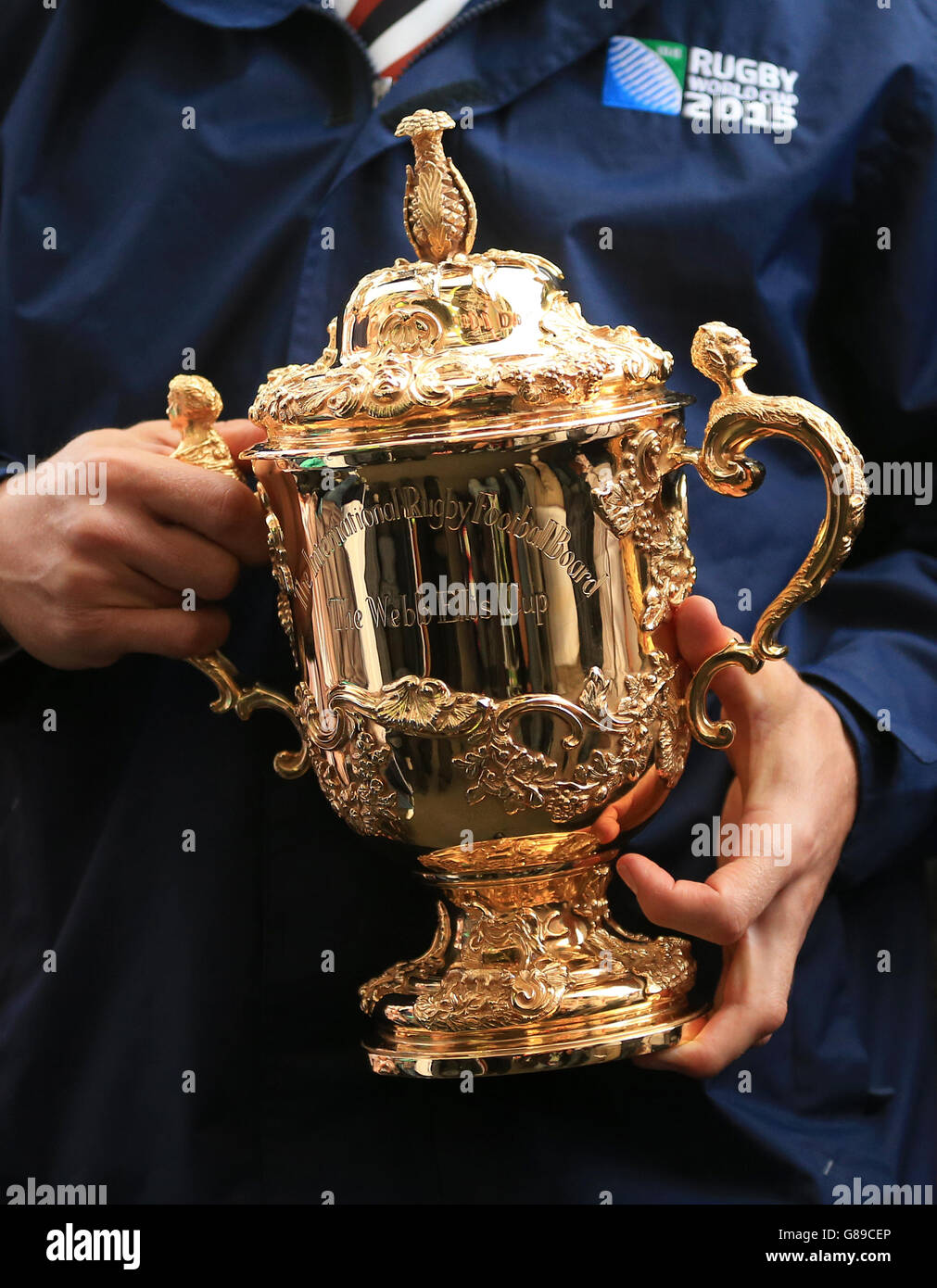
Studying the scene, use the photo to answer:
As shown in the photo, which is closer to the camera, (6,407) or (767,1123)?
(767,1123)

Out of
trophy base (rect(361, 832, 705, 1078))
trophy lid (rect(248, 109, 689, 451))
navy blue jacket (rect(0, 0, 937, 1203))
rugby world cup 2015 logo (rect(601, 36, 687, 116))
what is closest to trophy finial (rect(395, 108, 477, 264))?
trophy lid (rect(248, 109, 689, 451))

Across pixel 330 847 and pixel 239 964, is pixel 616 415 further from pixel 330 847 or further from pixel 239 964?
pixel 239 964

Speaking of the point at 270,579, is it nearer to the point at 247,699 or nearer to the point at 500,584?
the point at 247,699

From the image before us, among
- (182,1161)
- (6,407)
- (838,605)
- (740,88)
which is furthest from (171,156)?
(182,1161)

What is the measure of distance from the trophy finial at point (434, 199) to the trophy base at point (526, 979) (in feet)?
1.46

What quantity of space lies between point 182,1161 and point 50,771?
39 cm

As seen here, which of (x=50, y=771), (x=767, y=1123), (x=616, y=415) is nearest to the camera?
(x=616, y=415)

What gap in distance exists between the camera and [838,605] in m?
1.22

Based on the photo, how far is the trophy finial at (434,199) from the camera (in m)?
0.94

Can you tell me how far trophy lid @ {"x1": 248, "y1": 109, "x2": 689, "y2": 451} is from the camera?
0.84 meters

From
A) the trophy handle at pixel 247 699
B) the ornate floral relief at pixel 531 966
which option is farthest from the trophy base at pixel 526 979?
the trophy handle at pixel 247 699

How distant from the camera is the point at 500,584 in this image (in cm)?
86

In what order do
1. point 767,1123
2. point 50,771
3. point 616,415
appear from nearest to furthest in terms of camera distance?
point 616,415 → point 767,1123 → point 50,771

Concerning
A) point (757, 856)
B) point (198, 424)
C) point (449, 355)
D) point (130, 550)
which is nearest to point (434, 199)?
point (449, 355)
